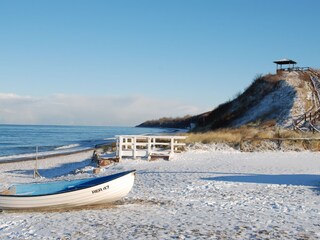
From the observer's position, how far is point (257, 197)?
14875mm

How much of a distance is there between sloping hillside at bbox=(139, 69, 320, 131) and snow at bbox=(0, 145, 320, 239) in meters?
24.7

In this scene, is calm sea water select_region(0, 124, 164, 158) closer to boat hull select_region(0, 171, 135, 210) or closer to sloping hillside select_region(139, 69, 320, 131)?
sloping hillside select_region(139, 69, 320, 131)

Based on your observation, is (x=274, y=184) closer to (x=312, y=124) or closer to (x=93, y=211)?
(x=93, y=211)

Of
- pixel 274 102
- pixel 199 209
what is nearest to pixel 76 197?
pixel 199 209

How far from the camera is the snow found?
10.2 m

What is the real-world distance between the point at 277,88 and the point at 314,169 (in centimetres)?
3659

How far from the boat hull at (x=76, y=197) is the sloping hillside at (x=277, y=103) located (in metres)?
31.8

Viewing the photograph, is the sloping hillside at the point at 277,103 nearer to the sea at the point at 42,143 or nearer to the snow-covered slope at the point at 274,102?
the snow-covered slope at the point at 274,102

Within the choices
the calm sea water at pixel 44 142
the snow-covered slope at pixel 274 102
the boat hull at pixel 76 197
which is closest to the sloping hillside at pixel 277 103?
the snow-covered slope at pixel 274 102

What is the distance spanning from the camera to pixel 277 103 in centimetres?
5262

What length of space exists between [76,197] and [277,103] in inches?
1679

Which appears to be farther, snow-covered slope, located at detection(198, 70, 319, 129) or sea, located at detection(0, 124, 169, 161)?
snow-covered slope, located at detection(198, 70, 319, 129)

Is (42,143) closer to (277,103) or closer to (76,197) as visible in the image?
(277,103)

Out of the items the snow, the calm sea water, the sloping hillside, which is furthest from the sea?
the sloping hillside
